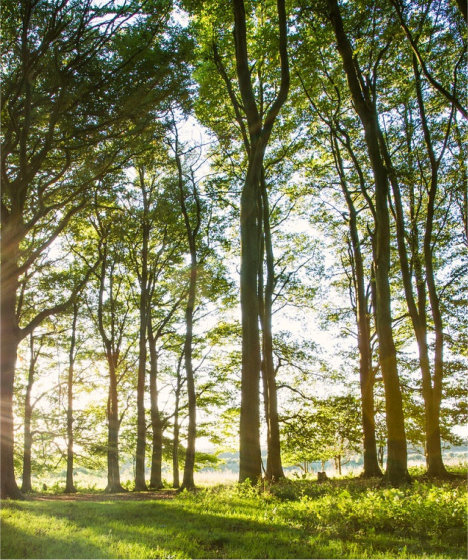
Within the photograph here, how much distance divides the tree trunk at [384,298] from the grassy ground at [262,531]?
9.78ft

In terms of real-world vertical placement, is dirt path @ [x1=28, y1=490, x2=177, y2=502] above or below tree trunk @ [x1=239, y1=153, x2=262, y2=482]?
below

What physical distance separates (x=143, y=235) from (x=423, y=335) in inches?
532

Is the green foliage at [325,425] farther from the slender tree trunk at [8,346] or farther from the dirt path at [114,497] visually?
the slender tree trunk at [8,346]

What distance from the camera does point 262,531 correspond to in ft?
17.8

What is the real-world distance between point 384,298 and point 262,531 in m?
7.16

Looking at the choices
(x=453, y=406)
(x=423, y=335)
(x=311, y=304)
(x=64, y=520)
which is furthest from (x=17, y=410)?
(x=453, y=406)

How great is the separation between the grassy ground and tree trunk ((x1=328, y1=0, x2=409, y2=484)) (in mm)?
2980

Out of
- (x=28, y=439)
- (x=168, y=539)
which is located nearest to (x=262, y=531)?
(x=168, y=539)

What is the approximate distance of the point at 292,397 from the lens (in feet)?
71.4

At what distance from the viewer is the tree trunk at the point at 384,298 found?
9.98 metres

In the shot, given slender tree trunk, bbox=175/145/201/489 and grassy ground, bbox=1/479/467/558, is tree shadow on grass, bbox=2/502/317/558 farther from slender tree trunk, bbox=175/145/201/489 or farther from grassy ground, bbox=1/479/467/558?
slender tree trunk, bbox=175/145/201/489

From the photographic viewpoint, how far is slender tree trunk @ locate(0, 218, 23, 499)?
9.78 meters

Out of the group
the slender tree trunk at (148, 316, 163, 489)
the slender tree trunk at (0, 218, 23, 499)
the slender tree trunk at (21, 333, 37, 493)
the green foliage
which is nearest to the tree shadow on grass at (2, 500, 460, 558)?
the slender tree trunk at (0, 218, 23, 499)

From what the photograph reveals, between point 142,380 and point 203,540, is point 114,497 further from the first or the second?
point 203,540
